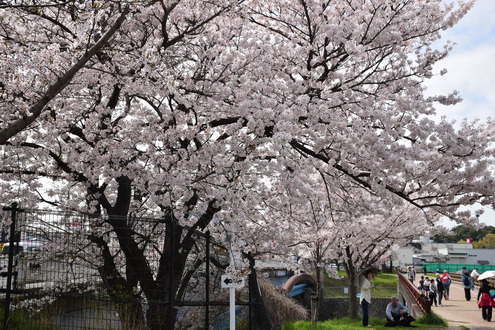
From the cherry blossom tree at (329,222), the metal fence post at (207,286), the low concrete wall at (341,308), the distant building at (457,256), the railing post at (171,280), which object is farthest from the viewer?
the distant building at (457,256)

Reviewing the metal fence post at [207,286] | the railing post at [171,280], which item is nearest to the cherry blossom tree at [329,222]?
the metal fence post at [207,286]

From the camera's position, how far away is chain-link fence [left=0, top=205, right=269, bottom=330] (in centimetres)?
706

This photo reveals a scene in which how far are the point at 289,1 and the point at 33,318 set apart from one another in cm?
719

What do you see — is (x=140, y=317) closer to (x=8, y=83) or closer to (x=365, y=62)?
(x=8, y=83)

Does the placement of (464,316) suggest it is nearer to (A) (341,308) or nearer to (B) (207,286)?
(B) (207,286)

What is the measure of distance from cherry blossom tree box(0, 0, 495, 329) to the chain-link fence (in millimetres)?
66

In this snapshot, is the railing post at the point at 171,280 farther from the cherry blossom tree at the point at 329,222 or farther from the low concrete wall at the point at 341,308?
the low concrete wall at the point at 341,308

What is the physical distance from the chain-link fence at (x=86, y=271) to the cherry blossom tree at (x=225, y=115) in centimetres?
7

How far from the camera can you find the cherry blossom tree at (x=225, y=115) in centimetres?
804

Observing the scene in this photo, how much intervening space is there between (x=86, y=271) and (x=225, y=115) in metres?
3.80

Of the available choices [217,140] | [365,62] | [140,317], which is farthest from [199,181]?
[365,62]

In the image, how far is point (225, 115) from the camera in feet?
31.3

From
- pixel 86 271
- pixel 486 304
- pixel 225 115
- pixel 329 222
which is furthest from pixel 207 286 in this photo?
pixel 329 222

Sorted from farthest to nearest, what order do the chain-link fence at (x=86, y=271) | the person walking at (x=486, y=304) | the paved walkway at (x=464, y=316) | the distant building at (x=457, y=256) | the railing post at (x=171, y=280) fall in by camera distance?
the distant building at (x=457, y=256) → the person walking at (x=486, y=304) → the paved walkway at (x=464, y=316) → the chain-link fence at (x=86, y=271) → the railing post at (x=171, y=280)
